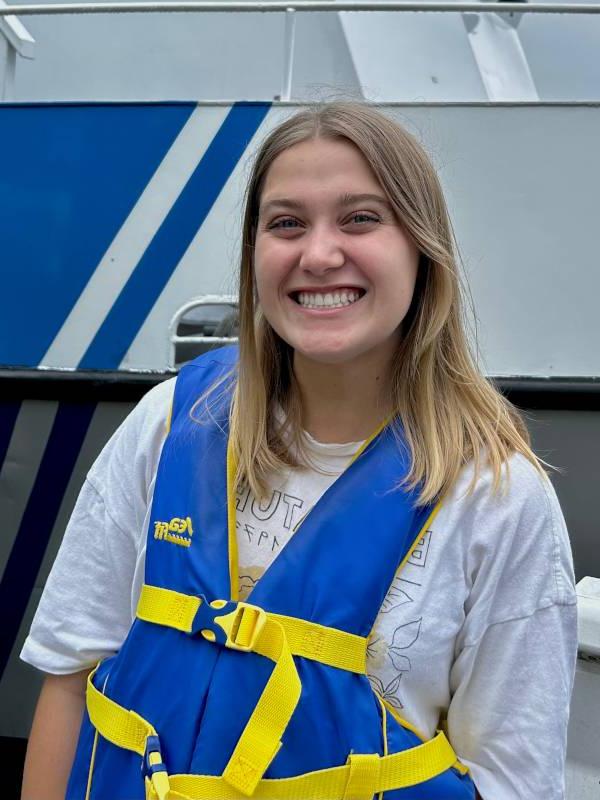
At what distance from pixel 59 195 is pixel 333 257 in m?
1.90

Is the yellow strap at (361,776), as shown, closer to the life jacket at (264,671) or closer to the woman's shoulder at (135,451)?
the life jacket at (264,671)

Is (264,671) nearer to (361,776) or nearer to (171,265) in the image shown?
(361,776)

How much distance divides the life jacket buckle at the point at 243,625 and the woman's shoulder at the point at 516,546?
291 mm

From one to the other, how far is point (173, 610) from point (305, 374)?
0.41 metres

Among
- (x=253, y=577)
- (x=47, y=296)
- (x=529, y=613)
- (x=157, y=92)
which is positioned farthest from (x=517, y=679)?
(x=157, y=92)

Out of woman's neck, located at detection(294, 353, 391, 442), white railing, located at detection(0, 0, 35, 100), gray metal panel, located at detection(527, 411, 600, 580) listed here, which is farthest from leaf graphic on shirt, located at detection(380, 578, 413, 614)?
white railing, located at detection(0, 0, 35, 100)

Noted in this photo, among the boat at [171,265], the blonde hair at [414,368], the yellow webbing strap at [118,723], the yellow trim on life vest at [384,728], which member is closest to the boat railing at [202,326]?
the boat at [171,265]

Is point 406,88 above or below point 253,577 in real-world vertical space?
above

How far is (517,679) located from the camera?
1216 millimetres

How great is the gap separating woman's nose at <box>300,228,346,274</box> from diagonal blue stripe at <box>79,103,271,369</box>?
1677mm

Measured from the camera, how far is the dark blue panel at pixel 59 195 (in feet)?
9.49

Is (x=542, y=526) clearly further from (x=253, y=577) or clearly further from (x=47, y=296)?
(x=47, y=296)

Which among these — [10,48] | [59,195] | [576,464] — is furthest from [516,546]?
[10,48]

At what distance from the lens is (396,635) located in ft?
4.05
